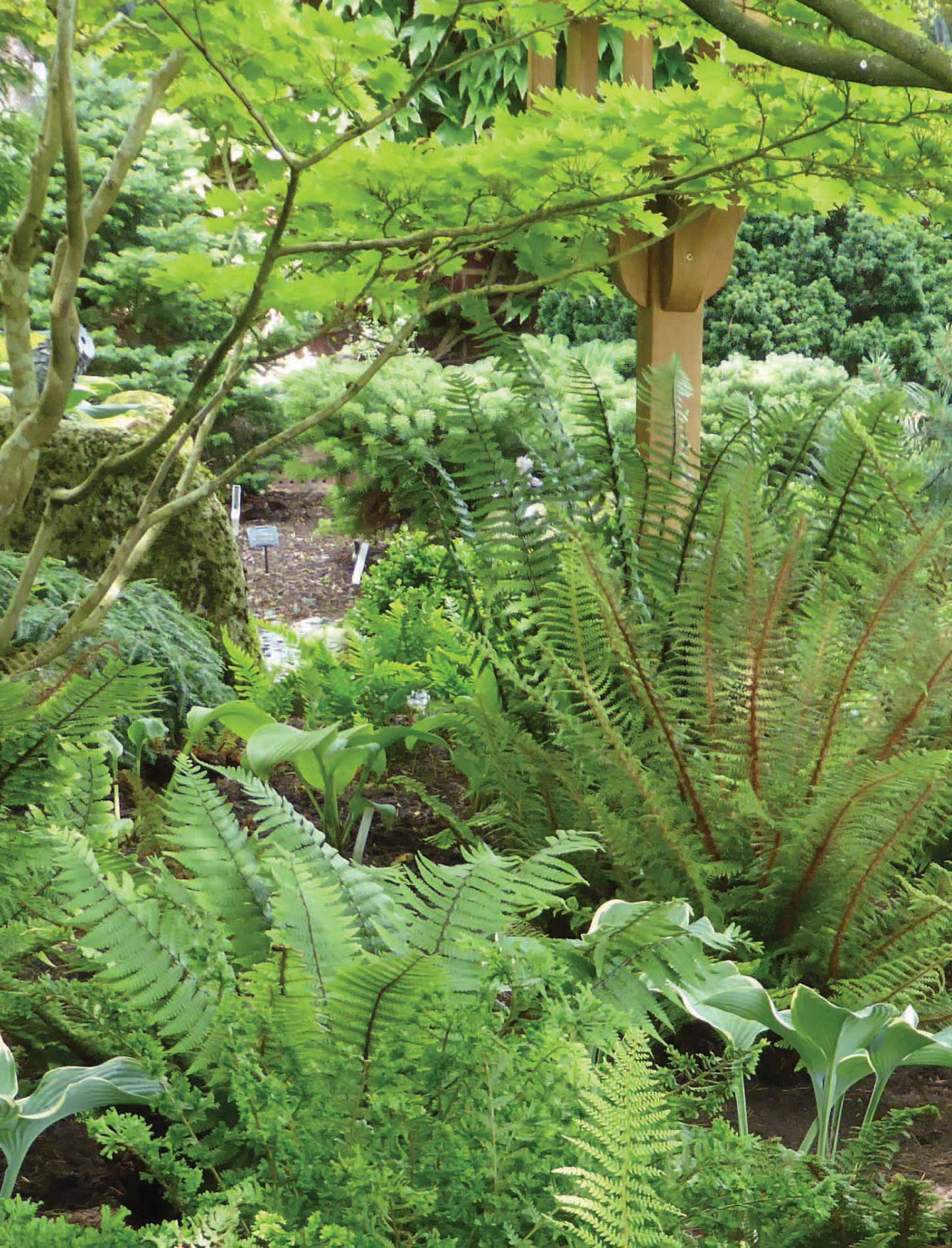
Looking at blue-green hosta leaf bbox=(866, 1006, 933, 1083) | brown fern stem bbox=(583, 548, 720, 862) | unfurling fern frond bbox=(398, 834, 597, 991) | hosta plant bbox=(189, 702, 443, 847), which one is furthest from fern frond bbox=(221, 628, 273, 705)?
blue-green hosta leaf bbox=(866, 1006, 933, 1083)

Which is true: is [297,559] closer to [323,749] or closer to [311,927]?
[323,749]

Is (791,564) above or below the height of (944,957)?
above

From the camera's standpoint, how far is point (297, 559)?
8430 millimetres

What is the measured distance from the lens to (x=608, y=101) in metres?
1.87

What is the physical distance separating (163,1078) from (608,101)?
1.61m

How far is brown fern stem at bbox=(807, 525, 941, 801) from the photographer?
1636 mm

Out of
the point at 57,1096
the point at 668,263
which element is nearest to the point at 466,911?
the point at 57,1096

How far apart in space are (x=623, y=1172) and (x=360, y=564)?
684 cm

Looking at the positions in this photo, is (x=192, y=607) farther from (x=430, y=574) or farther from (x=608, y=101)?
(x=608, y=101)

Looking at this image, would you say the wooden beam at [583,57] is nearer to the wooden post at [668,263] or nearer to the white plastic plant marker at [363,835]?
the wooden post at [668,263]

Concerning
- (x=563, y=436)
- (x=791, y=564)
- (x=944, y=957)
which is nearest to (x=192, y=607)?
(x=563, y=436)

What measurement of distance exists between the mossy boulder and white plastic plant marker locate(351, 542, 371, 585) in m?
3.71

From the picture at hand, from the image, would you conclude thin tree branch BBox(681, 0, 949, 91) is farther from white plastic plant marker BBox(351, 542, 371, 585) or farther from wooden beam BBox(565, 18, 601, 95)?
white plastic plant marker BBox(351, 542, 371, 585)

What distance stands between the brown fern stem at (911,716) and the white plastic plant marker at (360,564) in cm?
594
